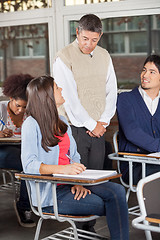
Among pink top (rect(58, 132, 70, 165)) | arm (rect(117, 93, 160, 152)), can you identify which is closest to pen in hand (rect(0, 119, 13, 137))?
arm (rect(117, 93, 160, 152))

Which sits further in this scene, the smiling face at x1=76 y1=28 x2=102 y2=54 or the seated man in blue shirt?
the seated man in blue shirt

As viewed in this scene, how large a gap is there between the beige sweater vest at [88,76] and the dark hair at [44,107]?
2.65 feet

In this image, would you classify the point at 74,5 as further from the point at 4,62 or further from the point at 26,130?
the point at 26,130

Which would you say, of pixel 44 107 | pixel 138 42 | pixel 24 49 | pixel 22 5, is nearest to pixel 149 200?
pixel 44 107

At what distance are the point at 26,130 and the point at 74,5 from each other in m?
2.77

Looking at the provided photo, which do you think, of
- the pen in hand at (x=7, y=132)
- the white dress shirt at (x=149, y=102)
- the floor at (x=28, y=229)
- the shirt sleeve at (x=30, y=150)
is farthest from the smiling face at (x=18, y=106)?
the shirt sleeve at (x=30, y=150)

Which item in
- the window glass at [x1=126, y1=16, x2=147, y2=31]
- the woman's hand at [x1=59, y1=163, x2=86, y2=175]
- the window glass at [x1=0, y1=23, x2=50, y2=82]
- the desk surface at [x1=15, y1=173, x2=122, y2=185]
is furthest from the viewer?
the window glass at [x1=0, y1=23, x2=50, y2=82]

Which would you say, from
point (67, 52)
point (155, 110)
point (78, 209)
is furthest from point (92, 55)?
point (78, 209)

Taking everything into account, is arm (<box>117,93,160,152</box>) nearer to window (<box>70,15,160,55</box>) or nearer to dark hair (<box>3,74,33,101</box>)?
dark hair (<box>3,74,33,101</box>)

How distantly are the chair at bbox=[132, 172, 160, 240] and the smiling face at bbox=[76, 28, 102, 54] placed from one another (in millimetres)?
1615

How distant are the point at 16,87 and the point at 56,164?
149cm

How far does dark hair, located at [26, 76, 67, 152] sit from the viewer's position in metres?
2.87

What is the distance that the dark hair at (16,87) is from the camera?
13.5ft

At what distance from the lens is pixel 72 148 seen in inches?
121
